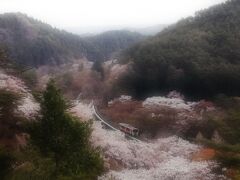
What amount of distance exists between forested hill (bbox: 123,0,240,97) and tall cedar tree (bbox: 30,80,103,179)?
50469mm

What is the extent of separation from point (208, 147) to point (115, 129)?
1639cm

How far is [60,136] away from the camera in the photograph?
32.6 metres

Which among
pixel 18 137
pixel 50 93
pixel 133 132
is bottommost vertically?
pixel 133 132

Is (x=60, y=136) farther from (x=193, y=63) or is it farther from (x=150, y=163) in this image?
(x=193, y=63)

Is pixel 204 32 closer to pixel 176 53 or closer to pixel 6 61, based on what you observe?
pixel 176 53

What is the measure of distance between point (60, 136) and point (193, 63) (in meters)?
57.1

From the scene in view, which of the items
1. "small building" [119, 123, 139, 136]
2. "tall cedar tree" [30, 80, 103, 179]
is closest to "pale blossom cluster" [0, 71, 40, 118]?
"tall cedar tree" [30, 80, 103, 179]

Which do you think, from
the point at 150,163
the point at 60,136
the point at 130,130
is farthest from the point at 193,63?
the point at 60,136

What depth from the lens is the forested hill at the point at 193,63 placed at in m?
80.2

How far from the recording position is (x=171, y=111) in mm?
70875

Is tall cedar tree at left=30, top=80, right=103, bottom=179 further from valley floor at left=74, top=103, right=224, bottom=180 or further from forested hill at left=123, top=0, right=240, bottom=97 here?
forested hill at left=123, top=0, right=240, bottom=97

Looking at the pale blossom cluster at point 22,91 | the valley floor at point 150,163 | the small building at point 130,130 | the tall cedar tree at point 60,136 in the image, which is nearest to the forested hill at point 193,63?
the small building at point 130,130

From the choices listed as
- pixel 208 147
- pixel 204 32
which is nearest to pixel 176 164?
pixel 208 147

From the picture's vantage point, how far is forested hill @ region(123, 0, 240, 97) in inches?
3157
